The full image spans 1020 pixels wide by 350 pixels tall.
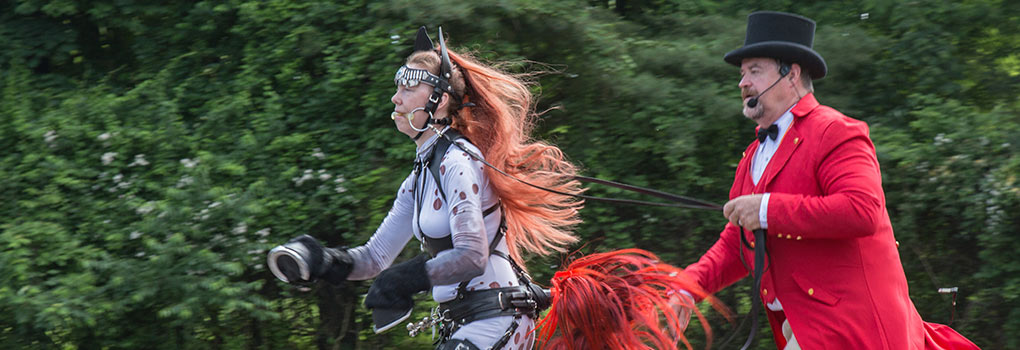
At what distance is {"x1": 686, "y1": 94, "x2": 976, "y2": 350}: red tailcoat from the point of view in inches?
115

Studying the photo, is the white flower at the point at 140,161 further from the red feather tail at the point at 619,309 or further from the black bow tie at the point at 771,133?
the black bow tie at the point at 771,133

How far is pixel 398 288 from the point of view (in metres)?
3.13

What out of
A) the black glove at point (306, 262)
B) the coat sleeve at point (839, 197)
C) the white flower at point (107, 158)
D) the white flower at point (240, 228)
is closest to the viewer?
the coat sleeve at point (839, 197)

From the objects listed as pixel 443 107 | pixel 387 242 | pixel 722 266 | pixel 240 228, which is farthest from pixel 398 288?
pixel 240 228

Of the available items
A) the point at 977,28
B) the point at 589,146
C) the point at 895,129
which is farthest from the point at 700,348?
the point at 977,28

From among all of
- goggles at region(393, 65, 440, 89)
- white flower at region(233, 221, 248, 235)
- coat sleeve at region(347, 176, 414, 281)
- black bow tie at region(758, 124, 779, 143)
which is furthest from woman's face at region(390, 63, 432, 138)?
white flower at region(233, 221, 248, 235)

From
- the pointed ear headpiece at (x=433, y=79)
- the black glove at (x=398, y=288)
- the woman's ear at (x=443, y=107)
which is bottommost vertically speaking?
the black glove at (x=398, y=288)

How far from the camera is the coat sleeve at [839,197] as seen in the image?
288 centimetres

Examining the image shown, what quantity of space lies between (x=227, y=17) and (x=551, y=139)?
109 inches

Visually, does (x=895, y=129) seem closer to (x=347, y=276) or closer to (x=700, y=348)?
(x=700, y=348)

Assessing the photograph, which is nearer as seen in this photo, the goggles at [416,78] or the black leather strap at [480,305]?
the black leather strap at [480,305]

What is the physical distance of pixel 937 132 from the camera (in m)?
6.32

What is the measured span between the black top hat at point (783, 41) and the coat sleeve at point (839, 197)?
0.31m

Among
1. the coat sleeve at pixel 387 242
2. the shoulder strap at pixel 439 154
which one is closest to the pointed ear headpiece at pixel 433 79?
the shoulder strap at pixel 439 154
